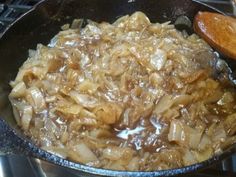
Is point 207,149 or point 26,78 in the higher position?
point 26,78

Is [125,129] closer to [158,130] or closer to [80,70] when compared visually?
[158,130]

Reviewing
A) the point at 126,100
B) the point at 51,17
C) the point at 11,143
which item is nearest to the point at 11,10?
the point at 51,17

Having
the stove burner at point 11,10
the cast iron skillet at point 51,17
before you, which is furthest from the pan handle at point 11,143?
the stove burner at point 11,10

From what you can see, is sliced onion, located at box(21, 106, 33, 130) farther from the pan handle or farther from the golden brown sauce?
the pan handle

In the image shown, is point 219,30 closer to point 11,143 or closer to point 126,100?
point 126,100

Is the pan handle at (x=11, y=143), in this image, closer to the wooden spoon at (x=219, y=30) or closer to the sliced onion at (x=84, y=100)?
the sliced onion at (x=84, y=100)

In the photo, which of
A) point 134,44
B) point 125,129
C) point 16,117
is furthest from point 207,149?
point 16,117
